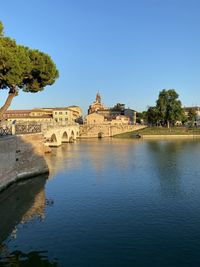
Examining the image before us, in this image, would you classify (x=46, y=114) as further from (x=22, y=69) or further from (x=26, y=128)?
(x=22, y=69)

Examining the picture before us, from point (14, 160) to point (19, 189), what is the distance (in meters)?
3.17

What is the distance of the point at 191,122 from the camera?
6570 inches

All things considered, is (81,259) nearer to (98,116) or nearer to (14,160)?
(14,160)

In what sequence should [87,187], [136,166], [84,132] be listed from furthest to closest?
[84,132]
[136,166]
[87,187]

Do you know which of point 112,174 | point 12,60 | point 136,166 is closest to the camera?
point 12,60

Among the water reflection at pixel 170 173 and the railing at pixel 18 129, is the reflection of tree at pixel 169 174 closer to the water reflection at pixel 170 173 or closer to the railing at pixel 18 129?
the water reflection at pixel 170 173

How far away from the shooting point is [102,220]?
24719 millimetres

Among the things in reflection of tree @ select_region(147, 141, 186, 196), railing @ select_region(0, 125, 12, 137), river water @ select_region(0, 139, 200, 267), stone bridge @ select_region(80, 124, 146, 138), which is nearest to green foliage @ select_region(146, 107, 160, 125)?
stone bridge @ select_region(80, 124, 146, 138)

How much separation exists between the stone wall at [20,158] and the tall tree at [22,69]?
13.8 ft

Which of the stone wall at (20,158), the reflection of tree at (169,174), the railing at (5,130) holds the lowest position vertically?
the reflection of tree at (169,174)

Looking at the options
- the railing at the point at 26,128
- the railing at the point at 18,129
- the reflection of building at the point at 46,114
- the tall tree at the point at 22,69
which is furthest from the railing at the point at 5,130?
the reflection of building at the point at 46,114

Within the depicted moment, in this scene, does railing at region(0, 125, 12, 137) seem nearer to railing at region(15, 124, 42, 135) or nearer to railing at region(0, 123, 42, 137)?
railing at region(0, 123, 42, 137)

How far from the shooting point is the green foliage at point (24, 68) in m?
34.0

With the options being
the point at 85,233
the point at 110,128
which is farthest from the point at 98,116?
the point at 85,233
